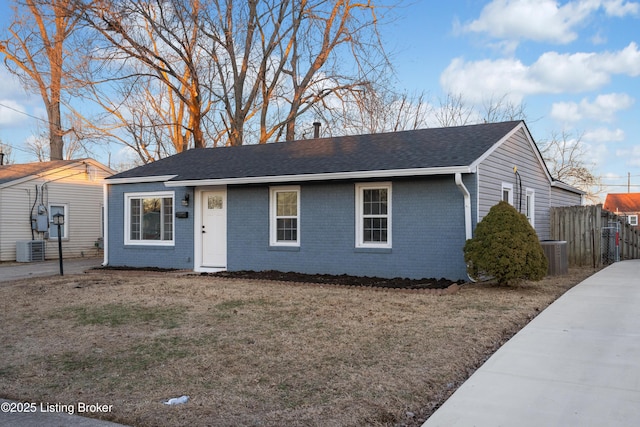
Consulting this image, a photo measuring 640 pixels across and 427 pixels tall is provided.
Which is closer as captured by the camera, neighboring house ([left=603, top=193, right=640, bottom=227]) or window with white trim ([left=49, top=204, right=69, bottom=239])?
window with white trim ([left=49, top=204, right=69, bottom=239])

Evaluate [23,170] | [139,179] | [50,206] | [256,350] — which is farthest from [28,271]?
[256,350]

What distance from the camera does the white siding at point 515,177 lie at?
11.3 metres

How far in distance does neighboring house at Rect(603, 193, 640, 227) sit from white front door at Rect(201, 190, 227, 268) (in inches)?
1955

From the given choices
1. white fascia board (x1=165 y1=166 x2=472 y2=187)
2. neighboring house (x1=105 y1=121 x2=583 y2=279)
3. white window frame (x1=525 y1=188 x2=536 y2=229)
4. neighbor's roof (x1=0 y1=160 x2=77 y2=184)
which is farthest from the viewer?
neighbor's roof (x1=0 y1=160 x2=77 y2=184)

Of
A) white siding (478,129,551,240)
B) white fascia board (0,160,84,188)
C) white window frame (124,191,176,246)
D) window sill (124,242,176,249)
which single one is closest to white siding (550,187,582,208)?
white siding (478,129,551,240)

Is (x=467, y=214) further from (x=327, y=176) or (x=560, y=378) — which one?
(x=560, y=378)

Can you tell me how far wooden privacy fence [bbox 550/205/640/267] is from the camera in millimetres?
14719

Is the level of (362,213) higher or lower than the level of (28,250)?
higher

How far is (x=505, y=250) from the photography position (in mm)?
9492

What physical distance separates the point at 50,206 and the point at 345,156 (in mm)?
13253

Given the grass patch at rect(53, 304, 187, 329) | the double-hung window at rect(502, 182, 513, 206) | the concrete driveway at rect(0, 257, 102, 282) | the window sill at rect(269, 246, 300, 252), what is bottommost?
the concrete driveway at rect(0, 257, 102, 282)

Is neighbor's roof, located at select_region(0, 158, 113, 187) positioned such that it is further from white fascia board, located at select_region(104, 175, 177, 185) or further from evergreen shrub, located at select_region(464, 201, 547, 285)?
evergreen shrub, located at select_region(464, 201, 547, 285)

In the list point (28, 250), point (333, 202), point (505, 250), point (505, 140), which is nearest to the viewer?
point (505, 250)

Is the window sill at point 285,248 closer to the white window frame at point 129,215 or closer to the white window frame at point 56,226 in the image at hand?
the white window frame at point 129,215
